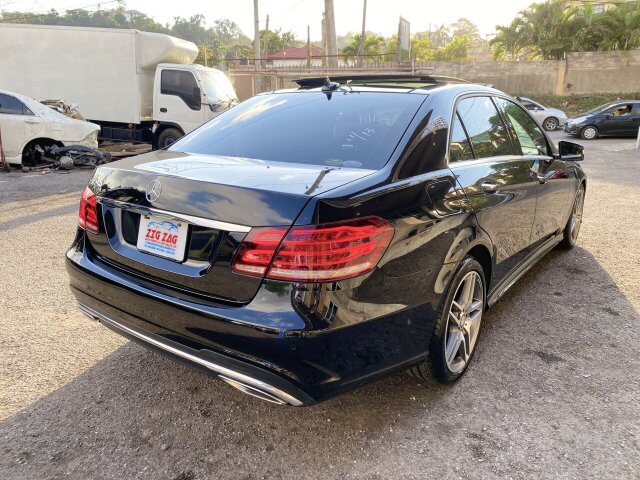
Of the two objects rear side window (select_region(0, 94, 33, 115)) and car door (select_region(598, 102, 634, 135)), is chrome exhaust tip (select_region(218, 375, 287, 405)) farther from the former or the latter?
car door (select_region(598, 102, 634, 135))

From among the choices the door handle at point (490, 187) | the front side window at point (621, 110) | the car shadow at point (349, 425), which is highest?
the front side window at point (621, 110)

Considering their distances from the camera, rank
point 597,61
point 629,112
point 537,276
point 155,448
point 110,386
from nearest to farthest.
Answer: point 155,448 → point 110,386 → point 537,276 → point 629,112 → point 597,61

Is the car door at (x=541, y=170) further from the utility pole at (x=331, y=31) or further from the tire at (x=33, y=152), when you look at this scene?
the utility pole at (x=331, y=31)

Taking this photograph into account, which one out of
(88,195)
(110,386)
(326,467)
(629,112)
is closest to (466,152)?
(326,467)

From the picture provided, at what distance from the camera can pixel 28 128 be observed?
9789mm

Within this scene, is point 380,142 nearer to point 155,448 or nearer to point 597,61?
point 155,448

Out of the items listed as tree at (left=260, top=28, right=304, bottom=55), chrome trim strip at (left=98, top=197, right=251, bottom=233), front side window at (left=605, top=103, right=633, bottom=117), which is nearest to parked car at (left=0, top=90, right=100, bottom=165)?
chrome trim strip at (left=98, top=197, right=251, bottom=233)

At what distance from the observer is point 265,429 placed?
2463 millimetres

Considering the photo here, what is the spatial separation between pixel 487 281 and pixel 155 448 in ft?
6.79

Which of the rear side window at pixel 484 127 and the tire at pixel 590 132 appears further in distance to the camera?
the tire at pixel 590 132

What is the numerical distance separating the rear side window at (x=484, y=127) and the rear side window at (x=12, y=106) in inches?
368

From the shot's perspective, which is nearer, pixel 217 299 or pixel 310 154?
pixel 217 299

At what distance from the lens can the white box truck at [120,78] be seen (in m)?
11.7

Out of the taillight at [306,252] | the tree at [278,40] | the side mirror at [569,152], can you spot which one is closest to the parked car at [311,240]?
the taillight at [306,252]
